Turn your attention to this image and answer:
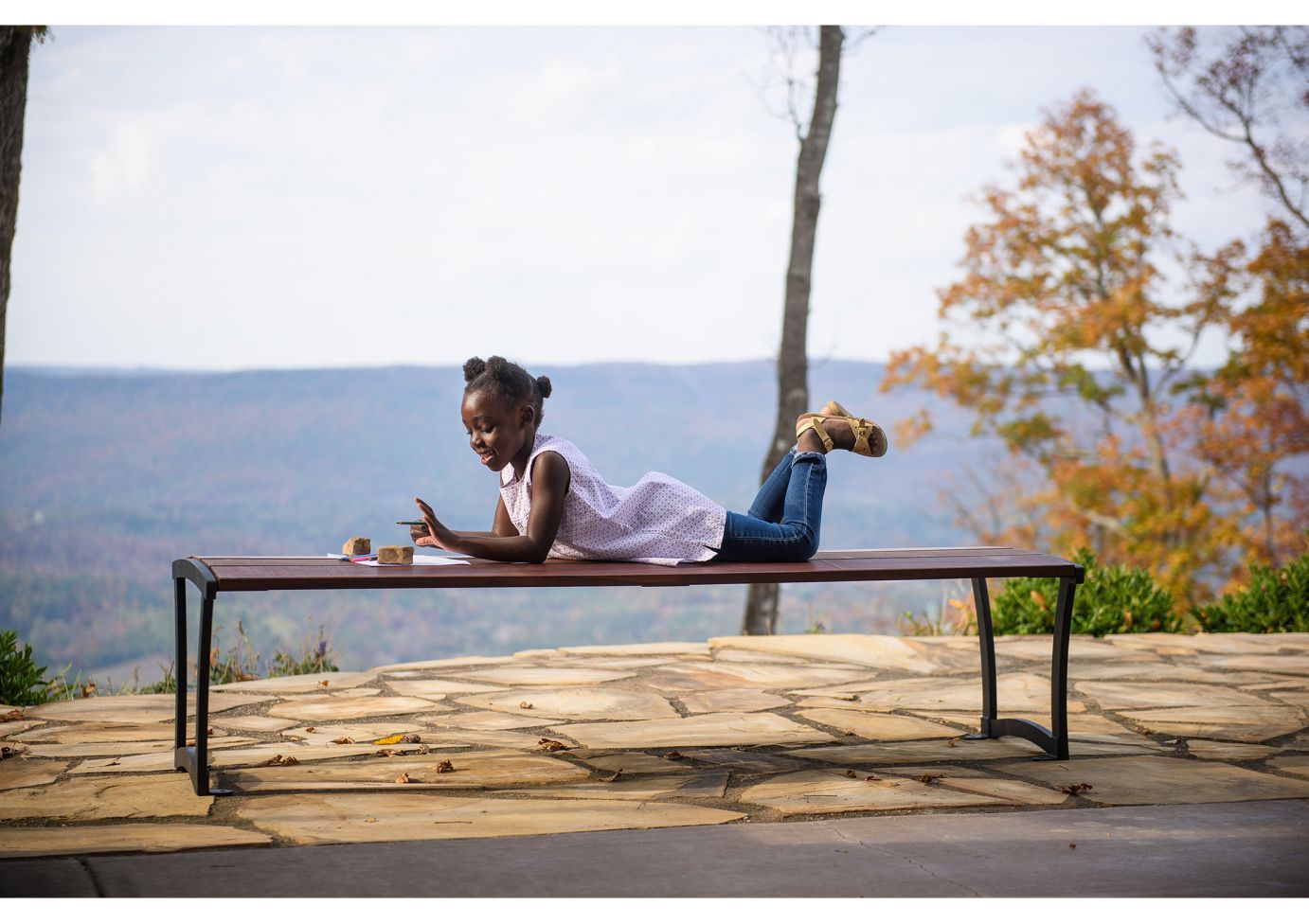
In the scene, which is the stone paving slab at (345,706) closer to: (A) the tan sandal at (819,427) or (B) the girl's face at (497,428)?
(B) the girl's face at (497,428)

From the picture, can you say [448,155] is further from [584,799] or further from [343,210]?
[584,799]

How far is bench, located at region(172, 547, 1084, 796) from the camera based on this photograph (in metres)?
3.53

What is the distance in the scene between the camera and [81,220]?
14.0 meters

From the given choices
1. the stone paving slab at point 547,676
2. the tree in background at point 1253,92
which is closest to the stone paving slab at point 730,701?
the stone paving slab at point 547,676

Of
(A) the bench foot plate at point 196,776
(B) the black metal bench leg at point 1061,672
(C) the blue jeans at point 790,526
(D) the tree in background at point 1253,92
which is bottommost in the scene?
(A) the bench foot plate at point 196,776

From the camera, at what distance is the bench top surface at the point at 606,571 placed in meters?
3.52

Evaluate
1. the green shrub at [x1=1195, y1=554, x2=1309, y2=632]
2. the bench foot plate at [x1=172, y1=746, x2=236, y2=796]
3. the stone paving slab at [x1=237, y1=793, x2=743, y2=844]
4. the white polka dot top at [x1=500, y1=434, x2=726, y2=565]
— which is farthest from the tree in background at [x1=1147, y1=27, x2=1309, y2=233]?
the bench foot plate at [x1=172, y1=746, x2=236, y2=796]

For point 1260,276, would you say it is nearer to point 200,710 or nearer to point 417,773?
point 417,773

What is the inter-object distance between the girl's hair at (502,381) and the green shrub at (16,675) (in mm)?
2392

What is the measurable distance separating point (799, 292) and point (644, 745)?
15.8 feet

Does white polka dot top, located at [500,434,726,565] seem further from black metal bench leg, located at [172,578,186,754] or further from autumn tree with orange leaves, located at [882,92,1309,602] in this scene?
autumn tree with orange leaves, located at [882,92,1309,602]

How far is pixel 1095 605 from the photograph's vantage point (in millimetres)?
7062

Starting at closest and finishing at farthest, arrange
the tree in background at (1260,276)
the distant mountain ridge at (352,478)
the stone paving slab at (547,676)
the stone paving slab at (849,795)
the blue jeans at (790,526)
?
1. the stone paving slab at (849,795)
2. the blue jeans at (790,526)
3. the stone paving slab at (547,676)
4. the tree in background at (1260,276)
5. the distant mountain ridge at (352,478)

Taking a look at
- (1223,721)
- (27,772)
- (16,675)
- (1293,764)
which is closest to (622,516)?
(27,772)
